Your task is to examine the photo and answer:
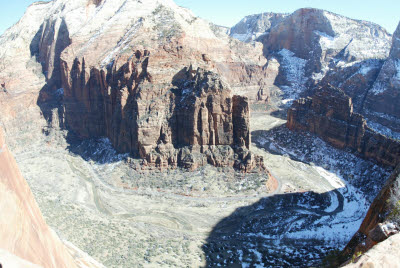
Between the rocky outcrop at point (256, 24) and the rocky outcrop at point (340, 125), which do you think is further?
the rocky outcrop at point (256, 24)

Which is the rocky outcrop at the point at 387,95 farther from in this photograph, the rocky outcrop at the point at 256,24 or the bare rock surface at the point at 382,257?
the rocky outcrop at the point at 256,24

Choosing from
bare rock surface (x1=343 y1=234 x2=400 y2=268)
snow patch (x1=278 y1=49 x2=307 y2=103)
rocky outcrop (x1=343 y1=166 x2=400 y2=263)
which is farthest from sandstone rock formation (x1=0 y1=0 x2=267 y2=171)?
bare rock surface (x1=343 y1=234 x2=400 y2=268)

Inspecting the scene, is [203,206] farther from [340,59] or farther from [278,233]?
[340,59]

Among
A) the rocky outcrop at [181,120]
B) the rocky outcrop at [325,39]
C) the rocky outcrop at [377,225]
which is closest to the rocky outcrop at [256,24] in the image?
the rocky outcrop at [325,39]

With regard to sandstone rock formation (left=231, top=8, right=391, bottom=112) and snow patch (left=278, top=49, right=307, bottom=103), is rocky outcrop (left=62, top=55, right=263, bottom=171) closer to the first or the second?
sandstone rock formation (left=231, top=8, right=391, bottom=112)

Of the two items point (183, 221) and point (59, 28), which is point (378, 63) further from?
point (59, 28)

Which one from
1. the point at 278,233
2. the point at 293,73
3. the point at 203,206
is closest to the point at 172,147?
the point at 203,206
